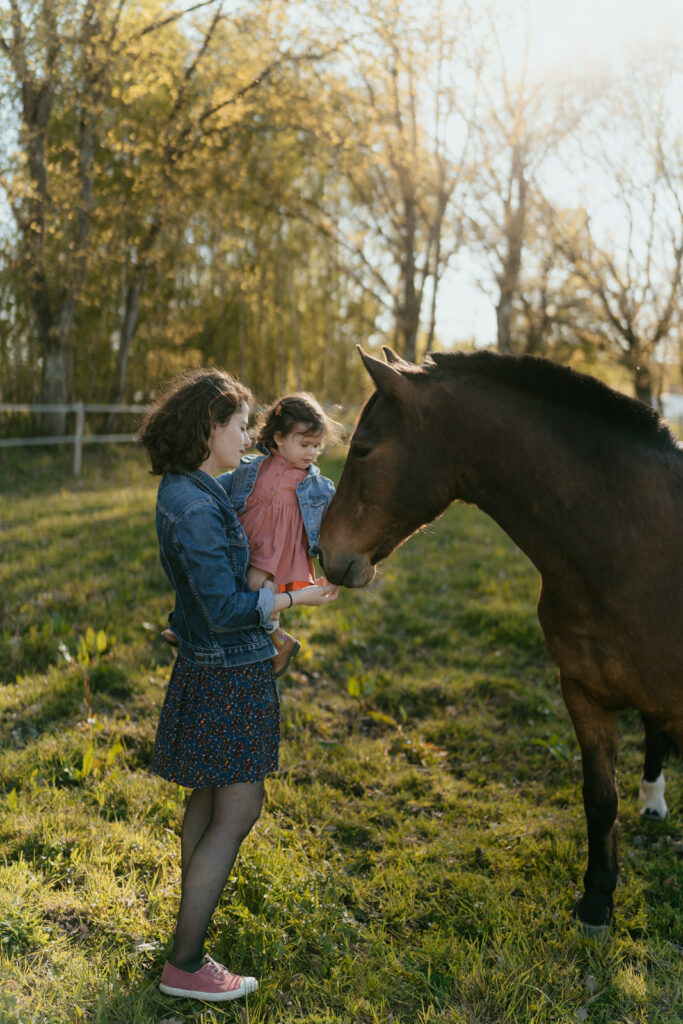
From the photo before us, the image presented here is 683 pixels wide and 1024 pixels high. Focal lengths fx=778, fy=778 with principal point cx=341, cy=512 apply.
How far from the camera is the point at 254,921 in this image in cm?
293

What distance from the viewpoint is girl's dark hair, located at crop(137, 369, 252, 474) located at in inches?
98.8

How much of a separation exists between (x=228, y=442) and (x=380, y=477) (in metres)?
0.53

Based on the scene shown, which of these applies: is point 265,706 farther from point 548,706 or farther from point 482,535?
point 482,535

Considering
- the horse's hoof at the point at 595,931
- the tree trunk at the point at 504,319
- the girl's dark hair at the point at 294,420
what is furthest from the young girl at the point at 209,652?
the tree trunk at the point at 504,319

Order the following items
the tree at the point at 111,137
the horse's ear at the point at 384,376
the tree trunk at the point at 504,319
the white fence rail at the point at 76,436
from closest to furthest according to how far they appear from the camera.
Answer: the horse's ear at the point at 384,376
the tree at the point at 111,137
the white fence rail at the point at 76,436
the tree trunk at the point at 504,319

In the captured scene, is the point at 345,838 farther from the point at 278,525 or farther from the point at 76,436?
the point at 76,436

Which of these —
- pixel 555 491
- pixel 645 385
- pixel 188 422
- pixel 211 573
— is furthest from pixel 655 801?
pixel 645 385

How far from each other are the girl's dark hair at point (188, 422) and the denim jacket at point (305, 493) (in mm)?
253

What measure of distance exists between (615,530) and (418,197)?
16165 mm

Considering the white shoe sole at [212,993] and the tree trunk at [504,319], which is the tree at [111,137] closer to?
the tree trunk at [504,319]

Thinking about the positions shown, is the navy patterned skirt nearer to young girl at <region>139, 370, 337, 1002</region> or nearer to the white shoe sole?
young girl at <region>139, 370, 337, 1002</region>

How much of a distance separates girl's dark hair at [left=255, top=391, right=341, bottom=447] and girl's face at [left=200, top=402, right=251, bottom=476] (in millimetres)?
130

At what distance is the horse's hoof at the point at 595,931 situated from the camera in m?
3.01

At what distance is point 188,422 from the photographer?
8.25 feet
